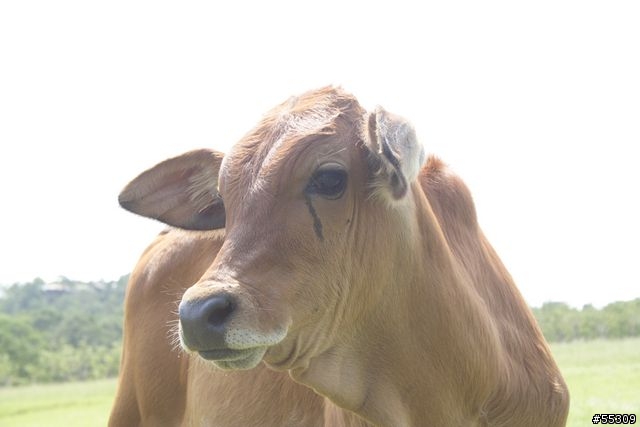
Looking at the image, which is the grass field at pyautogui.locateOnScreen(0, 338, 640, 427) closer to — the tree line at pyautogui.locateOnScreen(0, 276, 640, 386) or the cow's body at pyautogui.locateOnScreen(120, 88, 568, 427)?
the tree line at pyautogui.locateOnScreen(0, 276, 640, 386)

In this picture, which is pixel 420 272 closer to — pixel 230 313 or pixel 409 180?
pixel 409 180

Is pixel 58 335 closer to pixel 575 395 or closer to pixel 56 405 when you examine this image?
pixel 56 405

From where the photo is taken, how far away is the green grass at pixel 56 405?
28328 millimetres

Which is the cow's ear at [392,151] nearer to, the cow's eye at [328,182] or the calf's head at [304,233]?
the calf's head at [304,233]

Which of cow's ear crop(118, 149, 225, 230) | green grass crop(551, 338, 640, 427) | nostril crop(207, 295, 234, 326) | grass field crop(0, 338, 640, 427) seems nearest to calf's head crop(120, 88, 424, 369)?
nostril crop(207, 295, 234, 326)

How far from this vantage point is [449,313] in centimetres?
595

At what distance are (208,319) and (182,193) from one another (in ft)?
8.21

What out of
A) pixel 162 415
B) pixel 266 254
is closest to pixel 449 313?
pixel 266 254

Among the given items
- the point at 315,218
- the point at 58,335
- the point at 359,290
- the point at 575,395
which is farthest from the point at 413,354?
the point at 58,335

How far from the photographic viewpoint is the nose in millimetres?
4773

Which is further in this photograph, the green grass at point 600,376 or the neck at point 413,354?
the green grass at point 600,376

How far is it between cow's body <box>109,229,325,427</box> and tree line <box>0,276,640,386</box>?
25.8 feet

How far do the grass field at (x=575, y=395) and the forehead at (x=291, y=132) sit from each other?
7886mm

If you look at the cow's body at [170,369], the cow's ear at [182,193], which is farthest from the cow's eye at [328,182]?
the cow's body at [170,369]
